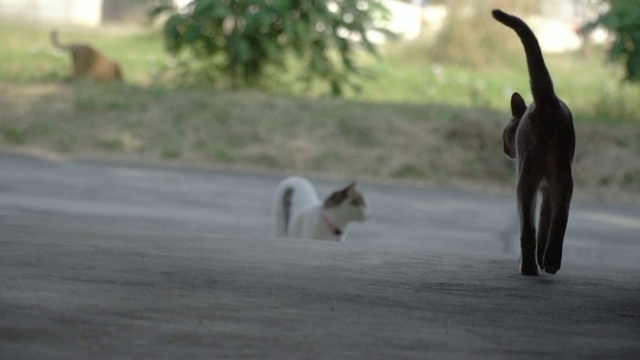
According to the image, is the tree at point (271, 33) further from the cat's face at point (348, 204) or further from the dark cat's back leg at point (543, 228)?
the dark cat's back leg at point (543, 228)

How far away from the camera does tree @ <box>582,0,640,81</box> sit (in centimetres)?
1271

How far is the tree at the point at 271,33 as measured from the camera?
45.4 feet

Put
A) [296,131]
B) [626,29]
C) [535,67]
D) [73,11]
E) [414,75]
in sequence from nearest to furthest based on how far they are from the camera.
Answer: [535,67]
[296,131]
[626,29]
[414,75]
[73,11]

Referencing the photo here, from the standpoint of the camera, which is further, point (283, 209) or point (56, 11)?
point (56, 11)

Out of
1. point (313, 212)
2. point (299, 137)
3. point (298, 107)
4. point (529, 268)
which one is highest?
point (298, 107)

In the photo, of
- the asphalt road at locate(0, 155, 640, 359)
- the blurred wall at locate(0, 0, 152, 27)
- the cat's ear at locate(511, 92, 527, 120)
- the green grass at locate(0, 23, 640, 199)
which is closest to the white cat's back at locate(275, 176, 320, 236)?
the asphalt road at locate(0, 155, 640, 359)

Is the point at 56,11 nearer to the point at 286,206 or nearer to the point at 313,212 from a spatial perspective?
the point at 286,206

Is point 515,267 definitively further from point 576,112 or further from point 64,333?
point 576,112

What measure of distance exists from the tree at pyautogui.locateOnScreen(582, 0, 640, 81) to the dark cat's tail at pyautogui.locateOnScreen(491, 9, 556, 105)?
922 centimetres

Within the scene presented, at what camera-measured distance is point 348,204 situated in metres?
7.81

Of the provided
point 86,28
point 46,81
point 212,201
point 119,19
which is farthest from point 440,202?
point 119,19

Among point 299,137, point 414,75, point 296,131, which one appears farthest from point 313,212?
point 414,75

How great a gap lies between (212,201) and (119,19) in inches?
924

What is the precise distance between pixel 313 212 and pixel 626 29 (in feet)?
20.9
